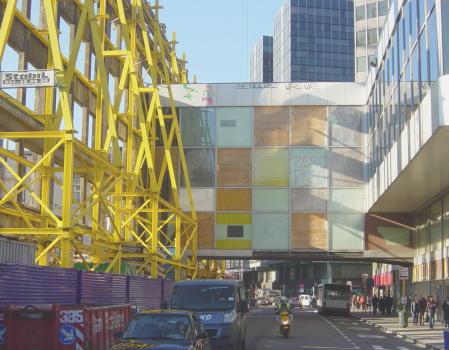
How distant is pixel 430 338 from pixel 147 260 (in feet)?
48.1

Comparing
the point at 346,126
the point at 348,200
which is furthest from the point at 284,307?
the point at 346,126

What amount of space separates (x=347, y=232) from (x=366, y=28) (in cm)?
4943

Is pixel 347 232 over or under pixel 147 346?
over

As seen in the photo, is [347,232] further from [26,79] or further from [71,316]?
[71,316]

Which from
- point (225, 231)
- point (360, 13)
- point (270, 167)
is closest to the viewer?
point (225, 231)

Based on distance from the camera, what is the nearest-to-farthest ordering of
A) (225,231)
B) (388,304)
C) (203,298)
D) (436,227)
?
(203,298) < (436,227) < (225,231) < (388,304)

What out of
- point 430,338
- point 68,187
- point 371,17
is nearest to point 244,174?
point 430,338

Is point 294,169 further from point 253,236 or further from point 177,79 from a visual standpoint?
point 177,79

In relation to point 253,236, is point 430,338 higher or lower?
lower

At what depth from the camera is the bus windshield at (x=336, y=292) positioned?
5235cm

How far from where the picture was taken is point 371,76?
140ft

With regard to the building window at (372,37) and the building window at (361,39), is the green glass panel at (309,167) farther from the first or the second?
the building window at (361,39)

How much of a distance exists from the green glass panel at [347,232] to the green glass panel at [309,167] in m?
2.55

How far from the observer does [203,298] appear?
18453mm
